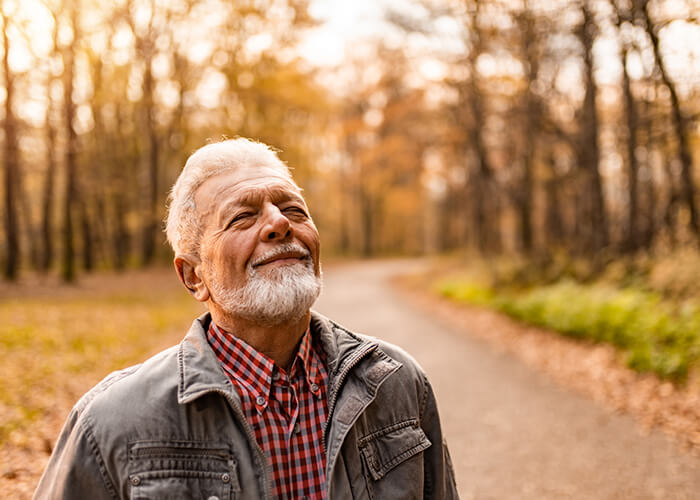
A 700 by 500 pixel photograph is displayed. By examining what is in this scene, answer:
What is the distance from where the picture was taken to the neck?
1.92 metres

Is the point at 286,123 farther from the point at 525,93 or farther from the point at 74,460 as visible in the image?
the point at 74,460

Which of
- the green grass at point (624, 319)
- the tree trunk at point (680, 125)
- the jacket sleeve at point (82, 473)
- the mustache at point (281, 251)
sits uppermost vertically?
the tree trunk at point (680, 125)

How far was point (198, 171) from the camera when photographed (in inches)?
80.4

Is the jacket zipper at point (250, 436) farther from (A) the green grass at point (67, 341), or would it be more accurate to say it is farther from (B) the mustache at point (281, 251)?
(A) the green grass at point (67, 341)

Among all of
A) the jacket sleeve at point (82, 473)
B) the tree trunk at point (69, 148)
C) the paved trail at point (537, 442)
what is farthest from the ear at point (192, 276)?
the tree trunk at point (69, 148)

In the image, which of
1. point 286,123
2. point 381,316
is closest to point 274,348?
point 381,316

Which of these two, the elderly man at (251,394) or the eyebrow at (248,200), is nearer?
the elderly man at (251,394)

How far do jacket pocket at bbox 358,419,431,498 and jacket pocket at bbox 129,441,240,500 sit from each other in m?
0.44

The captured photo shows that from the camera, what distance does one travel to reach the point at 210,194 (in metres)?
2.01

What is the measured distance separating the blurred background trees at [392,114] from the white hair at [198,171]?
9337 millimetres

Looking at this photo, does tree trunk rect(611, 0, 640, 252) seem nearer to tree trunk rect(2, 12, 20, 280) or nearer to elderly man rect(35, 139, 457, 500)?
elderly man rect(35, 139, 457, 500)

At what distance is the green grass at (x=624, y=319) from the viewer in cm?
707

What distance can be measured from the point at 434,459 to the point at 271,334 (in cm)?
76

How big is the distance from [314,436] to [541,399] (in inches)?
225
